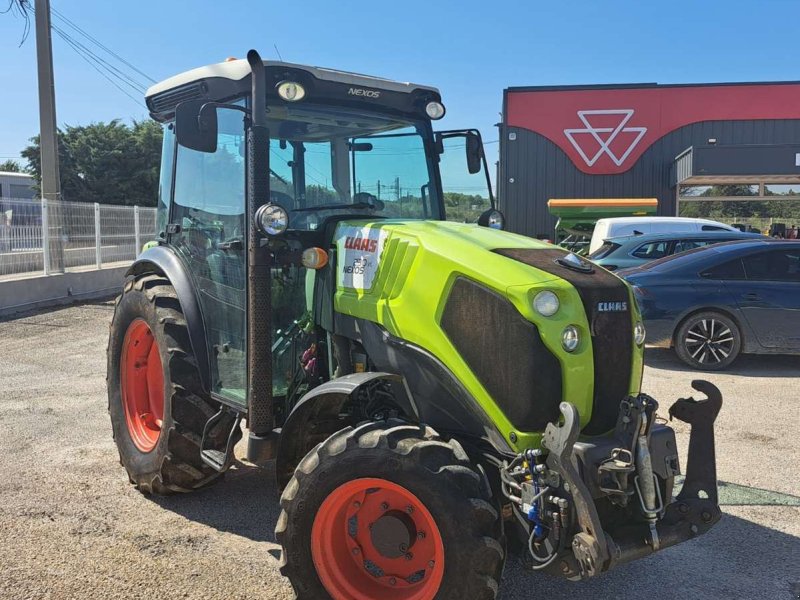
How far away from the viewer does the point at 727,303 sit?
7980 mm

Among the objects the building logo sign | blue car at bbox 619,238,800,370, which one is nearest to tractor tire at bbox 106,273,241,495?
blue car at bbox 619,238,800,370

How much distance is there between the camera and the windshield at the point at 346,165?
3.69m

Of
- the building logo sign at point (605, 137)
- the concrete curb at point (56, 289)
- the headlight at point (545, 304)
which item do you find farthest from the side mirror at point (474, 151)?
the building logo sign at point (605, 137)

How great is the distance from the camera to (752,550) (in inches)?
144

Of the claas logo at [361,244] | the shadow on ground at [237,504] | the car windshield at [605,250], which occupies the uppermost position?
the claas logo at [361,244]

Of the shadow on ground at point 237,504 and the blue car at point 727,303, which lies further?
the blue car at point 727,303

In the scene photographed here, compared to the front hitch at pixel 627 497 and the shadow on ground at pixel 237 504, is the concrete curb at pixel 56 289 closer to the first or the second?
the shadow on ground at pixel 237 504

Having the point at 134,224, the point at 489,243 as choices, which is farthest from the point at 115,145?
the point at 489,243

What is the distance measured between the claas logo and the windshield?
0.33 meters

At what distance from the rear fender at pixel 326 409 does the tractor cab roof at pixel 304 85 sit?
156 cm

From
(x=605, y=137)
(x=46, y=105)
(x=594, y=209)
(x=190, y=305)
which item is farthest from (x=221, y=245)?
(x=605, y=137)

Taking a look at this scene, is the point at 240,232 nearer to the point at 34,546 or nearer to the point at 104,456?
the point at 34,546

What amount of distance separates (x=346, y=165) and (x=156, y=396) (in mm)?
2004

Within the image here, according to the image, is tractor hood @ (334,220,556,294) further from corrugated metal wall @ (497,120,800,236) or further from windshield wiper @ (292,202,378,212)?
corrugated metal wall @ (497,120,800,236)
